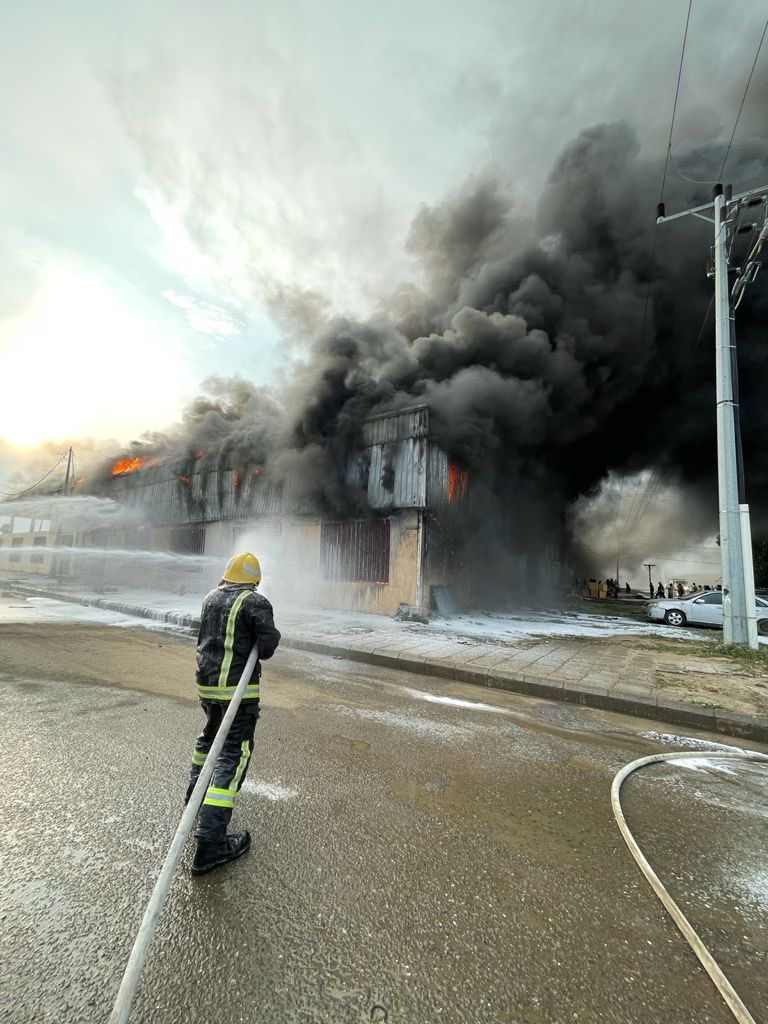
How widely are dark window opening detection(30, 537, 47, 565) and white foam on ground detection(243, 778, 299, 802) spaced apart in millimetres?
28411

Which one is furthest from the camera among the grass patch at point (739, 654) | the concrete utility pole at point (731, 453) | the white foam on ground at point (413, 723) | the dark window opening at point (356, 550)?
the dark window opening at point (356, 550)

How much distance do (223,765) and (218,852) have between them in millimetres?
357

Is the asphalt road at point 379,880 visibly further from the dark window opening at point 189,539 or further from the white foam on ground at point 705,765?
the dark window opening at point 189,539

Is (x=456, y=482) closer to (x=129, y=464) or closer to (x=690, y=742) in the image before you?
(x=690, y=742)

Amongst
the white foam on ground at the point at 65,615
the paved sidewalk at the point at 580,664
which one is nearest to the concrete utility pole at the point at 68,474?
the white foam on ground at the point at 65,615

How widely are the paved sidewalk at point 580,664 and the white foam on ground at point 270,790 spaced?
148 inches

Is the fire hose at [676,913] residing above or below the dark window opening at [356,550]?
below

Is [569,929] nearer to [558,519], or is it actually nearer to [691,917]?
[691,917]

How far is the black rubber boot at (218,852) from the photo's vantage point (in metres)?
2.07

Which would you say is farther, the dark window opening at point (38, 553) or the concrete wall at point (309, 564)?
the dark window opening at point (38, 553)

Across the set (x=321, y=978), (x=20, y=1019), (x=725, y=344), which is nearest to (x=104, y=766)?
(x=20, y=1019)

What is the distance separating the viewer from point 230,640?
242 centimetres

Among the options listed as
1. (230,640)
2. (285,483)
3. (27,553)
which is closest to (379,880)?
(230,640)

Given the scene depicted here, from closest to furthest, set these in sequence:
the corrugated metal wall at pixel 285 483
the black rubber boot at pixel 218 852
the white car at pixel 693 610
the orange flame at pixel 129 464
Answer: the black rubber boot at pixel 218 852 < the corrugated metal wall at pixel 285 483 < the white car at pixel 693 610 < the orange flame at pixel 129 464
